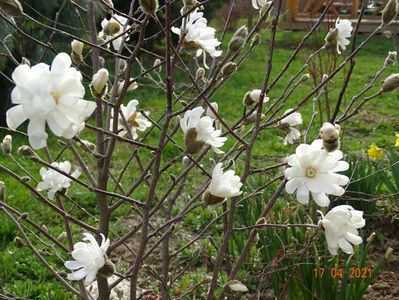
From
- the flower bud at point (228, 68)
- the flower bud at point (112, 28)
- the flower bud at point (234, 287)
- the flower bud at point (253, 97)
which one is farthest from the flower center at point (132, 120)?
the flower bud at point (234, 287)

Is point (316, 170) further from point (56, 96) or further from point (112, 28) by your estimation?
point (112, 28)

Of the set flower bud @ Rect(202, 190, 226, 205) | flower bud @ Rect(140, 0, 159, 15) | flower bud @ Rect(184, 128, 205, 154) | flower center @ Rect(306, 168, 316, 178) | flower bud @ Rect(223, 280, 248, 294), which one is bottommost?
flower bud @ Rect(223, 280, 248, 294)

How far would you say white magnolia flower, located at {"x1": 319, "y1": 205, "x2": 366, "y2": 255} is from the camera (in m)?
1.44

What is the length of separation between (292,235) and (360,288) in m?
0.34

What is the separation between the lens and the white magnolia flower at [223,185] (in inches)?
53.8

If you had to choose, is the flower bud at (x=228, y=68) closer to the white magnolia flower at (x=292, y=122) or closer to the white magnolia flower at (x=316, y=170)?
the white magnolia flower at (x=316, y=170)

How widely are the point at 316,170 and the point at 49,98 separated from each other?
0.61 m

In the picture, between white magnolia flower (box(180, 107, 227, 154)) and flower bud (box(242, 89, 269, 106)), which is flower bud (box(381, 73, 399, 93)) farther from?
white magnolia flower (box(180, 107, 227, 154))

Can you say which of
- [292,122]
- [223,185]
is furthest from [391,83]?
[223,185]

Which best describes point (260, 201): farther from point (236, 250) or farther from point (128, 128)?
point (128, 128)

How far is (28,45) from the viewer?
543 cm

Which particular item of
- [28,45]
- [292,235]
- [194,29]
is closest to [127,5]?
[28,45]

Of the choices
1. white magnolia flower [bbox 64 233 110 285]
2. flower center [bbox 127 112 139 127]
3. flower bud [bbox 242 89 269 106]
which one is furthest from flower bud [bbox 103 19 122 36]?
white magnolia flower [bbox 64 233 110 285]

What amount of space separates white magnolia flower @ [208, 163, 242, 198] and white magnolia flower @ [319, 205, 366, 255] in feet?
0.78
